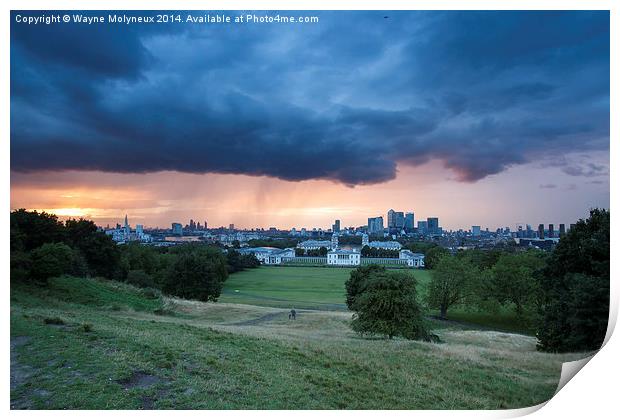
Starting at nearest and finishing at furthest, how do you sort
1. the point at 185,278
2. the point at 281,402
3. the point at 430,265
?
the point at 281,402, the point at 430,265, the point at 185,278

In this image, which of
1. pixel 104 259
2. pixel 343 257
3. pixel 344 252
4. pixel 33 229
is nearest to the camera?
pixel 33 229

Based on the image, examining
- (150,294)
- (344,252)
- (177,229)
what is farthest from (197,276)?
(177,229)

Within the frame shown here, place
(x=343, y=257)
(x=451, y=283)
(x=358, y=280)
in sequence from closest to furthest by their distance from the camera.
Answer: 1. (x=343, y=257)
2. (x=358, y=280)
3. (x=451, y=283)

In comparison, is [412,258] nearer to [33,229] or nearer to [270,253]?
[270,253]

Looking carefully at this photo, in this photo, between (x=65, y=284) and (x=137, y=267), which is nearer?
(x=65, y=284)
